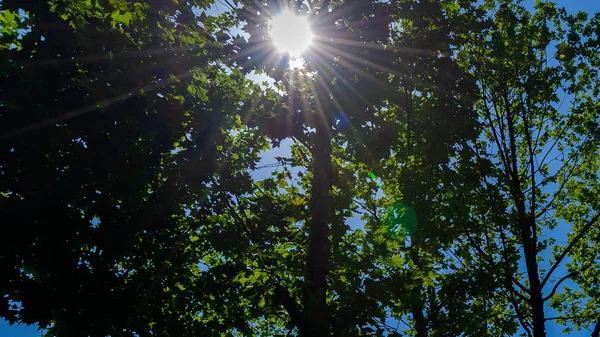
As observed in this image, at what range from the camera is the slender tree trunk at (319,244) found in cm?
554

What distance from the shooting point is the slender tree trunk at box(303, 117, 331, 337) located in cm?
554

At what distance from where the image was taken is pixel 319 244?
693 centimetres

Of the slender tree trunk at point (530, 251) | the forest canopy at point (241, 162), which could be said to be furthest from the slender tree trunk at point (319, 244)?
the slender tree trunk at point (530, 251)

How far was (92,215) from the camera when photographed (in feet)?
23.1

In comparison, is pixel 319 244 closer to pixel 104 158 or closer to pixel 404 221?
pixel 404 221

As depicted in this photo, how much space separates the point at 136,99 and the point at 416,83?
672 centimetres

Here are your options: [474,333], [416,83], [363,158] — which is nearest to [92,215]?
[363,158]

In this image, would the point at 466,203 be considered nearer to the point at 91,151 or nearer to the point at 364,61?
the point at 364,61

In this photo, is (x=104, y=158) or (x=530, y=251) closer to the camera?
(x=104, y=158)

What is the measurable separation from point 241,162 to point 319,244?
8.68ft

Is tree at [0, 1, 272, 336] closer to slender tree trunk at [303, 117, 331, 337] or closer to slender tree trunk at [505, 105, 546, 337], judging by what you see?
slender tree trunk at [303, 117, 331, 337]

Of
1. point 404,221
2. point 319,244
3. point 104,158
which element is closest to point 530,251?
point 404,221

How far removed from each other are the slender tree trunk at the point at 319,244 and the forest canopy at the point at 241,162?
0.04 m

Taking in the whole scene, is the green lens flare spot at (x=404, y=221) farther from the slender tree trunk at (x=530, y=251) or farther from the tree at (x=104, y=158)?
the tree at (x=104, y=158)
